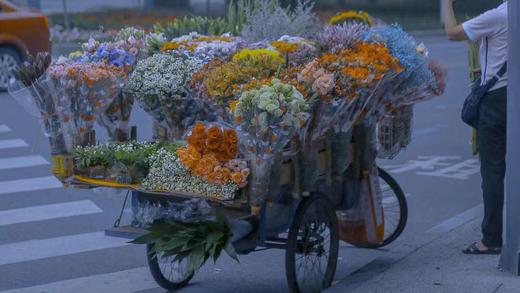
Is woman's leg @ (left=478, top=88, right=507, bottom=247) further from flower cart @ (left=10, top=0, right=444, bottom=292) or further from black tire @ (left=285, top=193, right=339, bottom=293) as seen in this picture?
black tire @ (left=285, top=193, right=339, bottom=293)

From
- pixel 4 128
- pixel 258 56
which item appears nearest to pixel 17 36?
pixel 4 128

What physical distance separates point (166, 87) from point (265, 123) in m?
1.03

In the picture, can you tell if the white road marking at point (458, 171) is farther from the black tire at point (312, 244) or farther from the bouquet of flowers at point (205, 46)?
the black tire at point (312, 244)

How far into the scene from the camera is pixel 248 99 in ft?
17.1

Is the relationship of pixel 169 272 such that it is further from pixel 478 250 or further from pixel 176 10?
pixel 176 10

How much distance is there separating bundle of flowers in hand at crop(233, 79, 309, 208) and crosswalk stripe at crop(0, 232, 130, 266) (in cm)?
249

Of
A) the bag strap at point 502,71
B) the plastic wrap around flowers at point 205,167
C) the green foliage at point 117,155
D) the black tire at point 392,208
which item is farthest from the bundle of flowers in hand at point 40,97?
the bag strap at point 502,71

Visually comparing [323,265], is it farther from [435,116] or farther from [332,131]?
[435,116]

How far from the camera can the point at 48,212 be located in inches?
345

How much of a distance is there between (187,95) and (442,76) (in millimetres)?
1857

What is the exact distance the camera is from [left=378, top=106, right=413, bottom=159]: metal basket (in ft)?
22.0

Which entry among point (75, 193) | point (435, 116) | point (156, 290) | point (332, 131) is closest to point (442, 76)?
point (332, 131)

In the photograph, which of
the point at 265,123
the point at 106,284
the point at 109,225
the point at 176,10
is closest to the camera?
the point at 265,123

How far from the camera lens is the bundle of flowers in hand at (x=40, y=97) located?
571 cm
